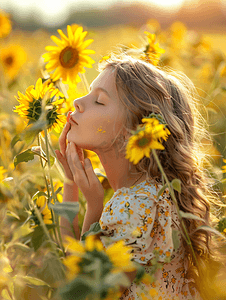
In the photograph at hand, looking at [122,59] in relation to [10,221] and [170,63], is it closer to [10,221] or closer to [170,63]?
[10,221]

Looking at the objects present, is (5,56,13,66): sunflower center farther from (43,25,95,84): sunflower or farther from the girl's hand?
the girl's hand

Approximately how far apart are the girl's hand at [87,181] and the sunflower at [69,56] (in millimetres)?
211

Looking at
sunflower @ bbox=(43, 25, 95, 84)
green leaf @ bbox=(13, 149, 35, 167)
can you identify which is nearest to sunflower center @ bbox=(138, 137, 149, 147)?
green leaf @ bbox=(13, 149, 35, 167)

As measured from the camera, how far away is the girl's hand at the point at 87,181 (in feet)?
2.19

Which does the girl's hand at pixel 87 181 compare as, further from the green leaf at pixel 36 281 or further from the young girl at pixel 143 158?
the green leaf at pixel 36 281

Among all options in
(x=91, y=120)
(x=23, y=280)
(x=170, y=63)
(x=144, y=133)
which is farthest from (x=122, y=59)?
(x=170, y=63)

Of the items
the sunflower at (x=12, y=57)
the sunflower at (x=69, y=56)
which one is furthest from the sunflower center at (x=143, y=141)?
the sunflower at (x=12, y=57)

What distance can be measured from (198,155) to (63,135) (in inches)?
12.0

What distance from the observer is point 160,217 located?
23.1 inches

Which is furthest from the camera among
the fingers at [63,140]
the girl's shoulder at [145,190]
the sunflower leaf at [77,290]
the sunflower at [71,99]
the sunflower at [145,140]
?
the sunflower at [71,99]

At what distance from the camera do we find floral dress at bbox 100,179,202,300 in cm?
56

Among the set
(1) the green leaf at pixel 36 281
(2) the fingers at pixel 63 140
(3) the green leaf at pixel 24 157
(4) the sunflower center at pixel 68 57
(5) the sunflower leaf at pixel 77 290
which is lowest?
(1) the green leaf at pixel 36 281

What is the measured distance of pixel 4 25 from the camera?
1.43 m

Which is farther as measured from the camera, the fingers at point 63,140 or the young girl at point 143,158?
the fingers at point 63,140
